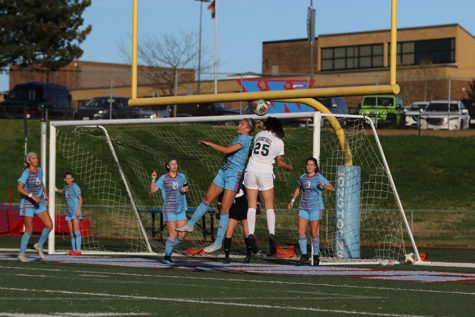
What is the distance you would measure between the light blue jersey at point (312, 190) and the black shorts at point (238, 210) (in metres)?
1.00

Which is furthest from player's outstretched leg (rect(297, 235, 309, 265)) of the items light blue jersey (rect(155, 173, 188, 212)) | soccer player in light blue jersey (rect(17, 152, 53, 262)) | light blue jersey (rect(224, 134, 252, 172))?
soccer player in light blue jersey (rect(17, 152, 53, 262))

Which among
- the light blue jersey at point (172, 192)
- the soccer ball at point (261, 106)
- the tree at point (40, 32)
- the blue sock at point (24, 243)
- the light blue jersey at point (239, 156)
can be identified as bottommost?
the blue sock at point (24, 243)

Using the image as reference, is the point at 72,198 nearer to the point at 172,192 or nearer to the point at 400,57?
the point at 172,192

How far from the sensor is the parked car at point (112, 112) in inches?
1379

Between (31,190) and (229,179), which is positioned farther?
(31,190)

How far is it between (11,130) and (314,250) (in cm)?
2383

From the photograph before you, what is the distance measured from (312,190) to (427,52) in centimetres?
5034

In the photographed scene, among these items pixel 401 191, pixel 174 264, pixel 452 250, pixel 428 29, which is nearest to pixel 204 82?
pixel 401 191

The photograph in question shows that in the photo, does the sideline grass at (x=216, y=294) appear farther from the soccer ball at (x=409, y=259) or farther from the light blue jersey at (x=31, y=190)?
the soccer ball at (x=409, y=259)

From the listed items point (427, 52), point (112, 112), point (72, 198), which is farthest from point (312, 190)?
point (427, 52)

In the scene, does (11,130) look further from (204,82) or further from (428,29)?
(428,29)

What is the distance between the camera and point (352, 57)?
213 feet

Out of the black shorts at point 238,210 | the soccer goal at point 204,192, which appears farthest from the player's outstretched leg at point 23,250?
the black shorts at point 238,210

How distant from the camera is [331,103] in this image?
3319 cm
